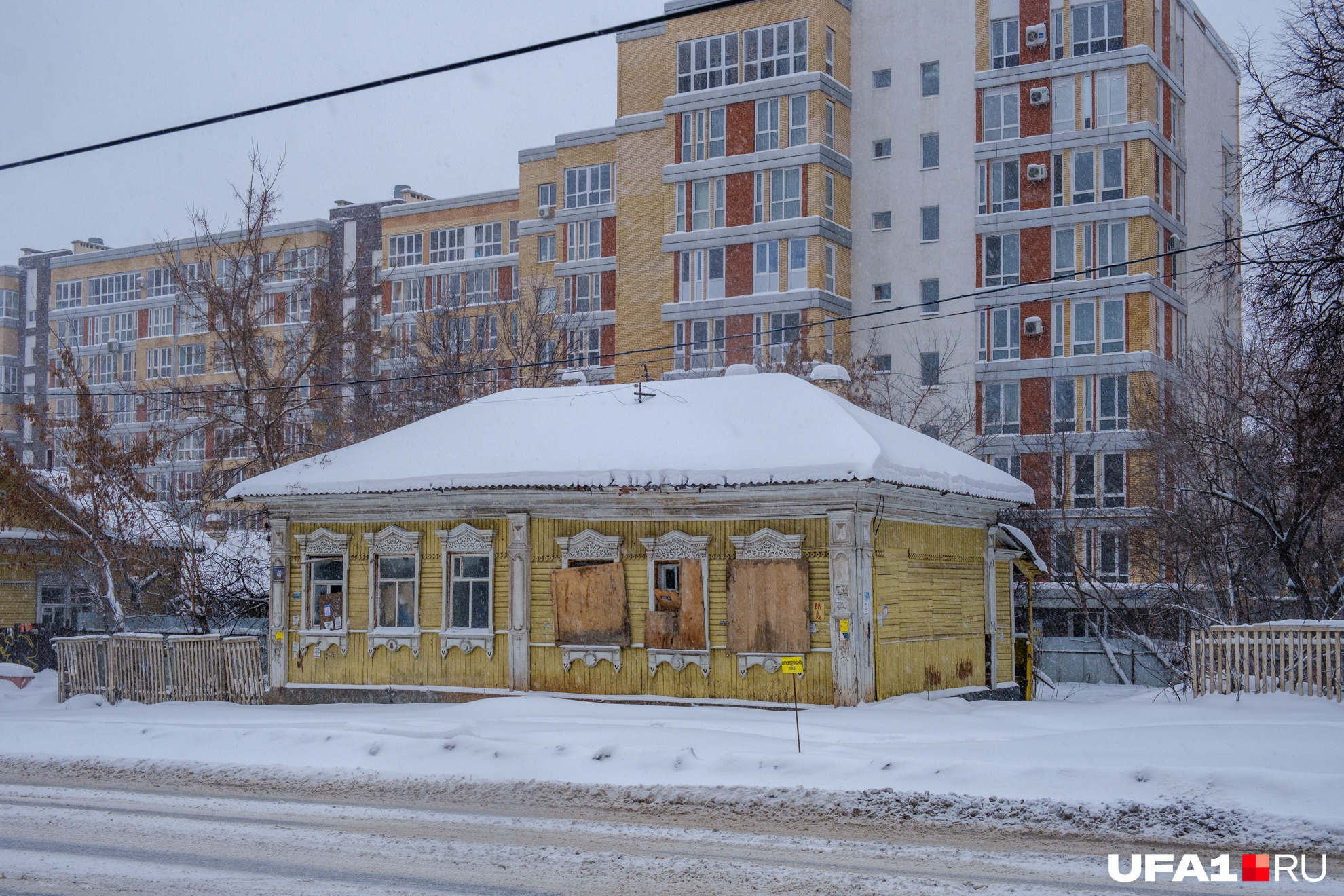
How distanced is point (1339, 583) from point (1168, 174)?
1201 inches

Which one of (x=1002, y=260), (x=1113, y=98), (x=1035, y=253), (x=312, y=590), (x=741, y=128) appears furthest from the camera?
(x=741, y=128)

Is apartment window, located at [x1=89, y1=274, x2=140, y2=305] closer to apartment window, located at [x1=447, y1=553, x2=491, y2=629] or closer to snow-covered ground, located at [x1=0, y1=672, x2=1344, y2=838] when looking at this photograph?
snow-covered ground, located at [x1=0, y1=672, x2=1344, y2=838]

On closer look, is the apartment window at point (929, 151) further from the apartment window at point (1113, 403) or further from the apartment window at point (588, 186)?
the apartment window at point (588, 186)

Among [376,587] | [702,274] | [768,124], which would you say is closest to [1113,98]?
[768,124]

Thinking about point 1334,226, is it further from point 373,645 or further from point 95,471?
point 95,471

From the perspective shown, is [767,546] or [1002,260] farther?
[1002,260]

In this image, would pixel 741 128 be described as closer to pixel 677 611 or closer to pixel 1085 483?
pixel 1085 483

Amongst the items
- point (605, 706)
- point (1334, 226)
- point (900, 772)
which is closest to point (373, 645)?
point (605, 706)

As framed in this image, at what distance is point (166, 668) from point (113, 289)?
66.5 meters

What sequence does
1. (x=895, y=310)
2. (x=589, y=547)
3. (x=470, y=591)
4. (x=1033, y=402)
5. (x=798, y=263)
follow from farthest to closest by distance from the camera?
(x=798, y=263) < (x=1033, y=402) < (x=895, y=310) < (x=470, y=591) < (x=589, y=547)

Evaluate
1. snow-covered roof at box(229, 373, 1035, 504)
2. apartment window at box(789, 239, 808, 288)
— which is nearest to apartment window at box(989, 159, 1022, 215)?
apartment window at box(789, 239, 808, 288)

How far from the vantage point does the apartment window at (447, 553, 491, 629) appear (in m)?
20.0

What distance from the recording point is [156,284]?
259 ft

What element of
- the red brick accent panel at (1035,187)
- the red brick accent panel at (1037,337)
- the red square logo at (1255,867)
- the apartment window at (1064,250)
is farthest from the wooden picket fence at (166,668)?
the red brick accent panel at (1035,187)
